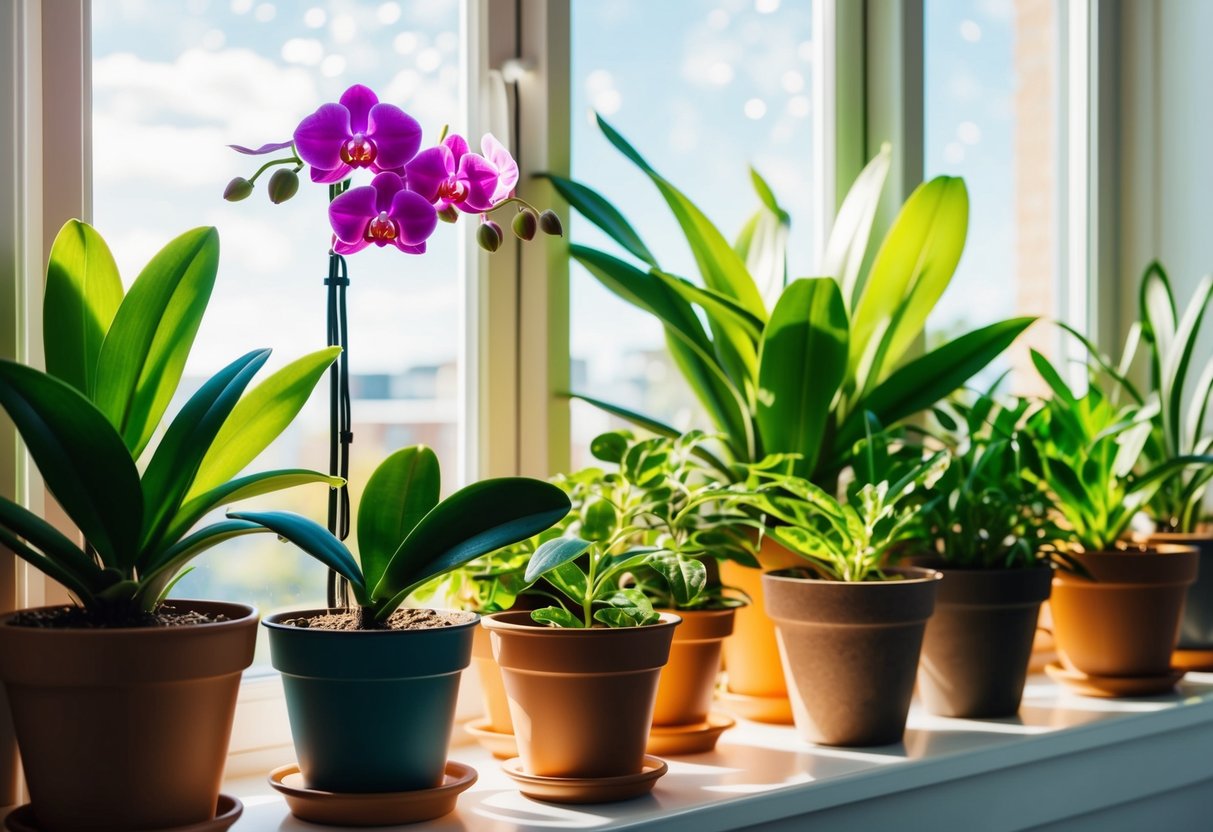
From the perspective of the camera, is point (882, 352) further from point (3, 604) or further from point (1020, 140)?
point (3, 604)

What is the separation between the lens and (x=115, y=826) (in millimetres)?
998

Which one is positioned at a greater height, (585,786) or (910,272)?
(910,272)

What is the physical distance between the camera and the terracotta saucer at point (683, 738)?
54.8 inches

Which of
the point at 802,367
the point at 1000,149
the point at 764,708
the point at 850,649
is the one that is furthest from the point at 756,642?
the point at 1000,149

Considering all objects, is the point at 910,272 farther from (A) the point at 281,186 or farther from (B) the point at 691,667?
(A) the point at 281,186

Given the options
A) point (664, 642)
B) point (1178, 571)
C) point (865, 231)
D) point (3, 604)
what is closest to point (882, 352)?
point (865, 231)

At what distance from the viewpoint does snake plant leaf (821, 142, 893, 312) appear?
1.78m

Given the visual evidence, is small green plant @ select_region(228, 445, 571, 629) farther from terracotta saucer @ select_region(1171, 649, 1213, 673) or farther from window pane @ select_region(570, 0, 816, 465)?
terracotta saucer @ select_region(1171, 649, 1213, 673)

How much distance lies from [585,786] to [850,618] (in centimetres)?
39

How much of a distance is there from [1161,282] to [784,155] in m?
0.74

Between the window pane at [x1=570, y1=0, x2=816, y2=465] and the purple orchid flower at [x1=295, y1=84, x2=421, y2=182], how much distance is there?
1.97 feet

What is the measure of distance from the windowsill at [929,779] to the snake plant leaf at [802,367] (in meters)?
0.40

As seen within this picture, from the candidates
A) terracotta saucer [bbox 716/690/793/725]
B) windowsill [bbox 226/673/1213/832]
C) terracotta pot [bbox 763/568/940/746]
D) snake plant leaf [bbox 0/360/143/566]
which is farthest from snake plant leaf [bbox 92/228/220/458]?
terracotta saucer [bbox 716/690/793/725]

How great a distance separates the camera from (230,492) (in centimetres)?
108
